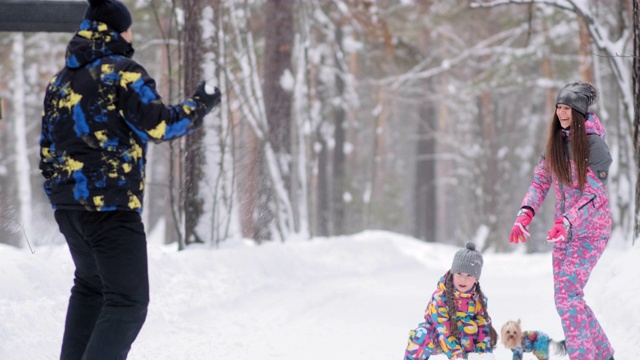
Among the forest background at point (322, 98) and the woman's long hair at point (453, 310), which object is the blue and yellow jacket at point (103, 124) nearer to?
the woman's long hair at point (453, 310)

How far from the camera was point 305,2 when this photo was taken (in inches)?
642

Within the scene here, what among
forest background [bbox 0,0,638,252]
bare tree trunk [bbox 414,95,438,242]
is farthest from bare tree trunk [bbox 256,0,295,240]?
bare tree trunk [bbox 414,95,438,242]

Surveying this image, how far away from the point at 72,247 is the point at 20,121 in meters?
20.4

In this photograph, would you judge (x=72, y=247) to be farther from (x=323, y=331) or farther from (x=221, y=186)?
(x=221, y=186)

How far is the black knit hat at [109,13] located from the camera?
3811mm

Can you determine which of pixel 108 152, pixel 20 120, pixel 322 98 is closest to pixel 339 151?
pixel 322 98

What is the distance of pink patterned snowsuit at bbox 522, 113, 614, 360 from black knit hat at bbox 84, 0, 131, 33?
2.59 m

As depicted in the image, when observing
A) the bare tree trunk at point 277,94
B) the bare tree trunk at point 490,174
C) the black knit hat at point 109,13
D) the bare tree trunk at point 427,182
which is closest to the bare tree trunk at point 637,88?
the black knit hat at point 109,13

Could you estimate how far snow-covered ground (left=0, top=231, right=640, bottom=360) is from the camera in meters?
5.88

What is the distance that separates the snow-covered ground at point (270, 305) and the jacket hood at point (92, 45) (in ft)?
6.66

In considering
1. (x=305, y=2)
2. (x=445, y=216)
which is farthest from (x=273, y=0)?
(x=445, y=216)

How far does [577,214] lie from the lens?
15.9ft

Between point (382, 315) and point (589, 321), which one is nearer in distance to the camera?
point (589, 321)

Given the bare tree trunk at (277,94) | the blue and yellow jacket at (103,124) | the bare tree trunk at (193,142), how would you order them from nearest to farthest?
the blue and yellow jacket at (103,124), the bare tree trunk at (193,142), the bare tree trunk at (277,94)
